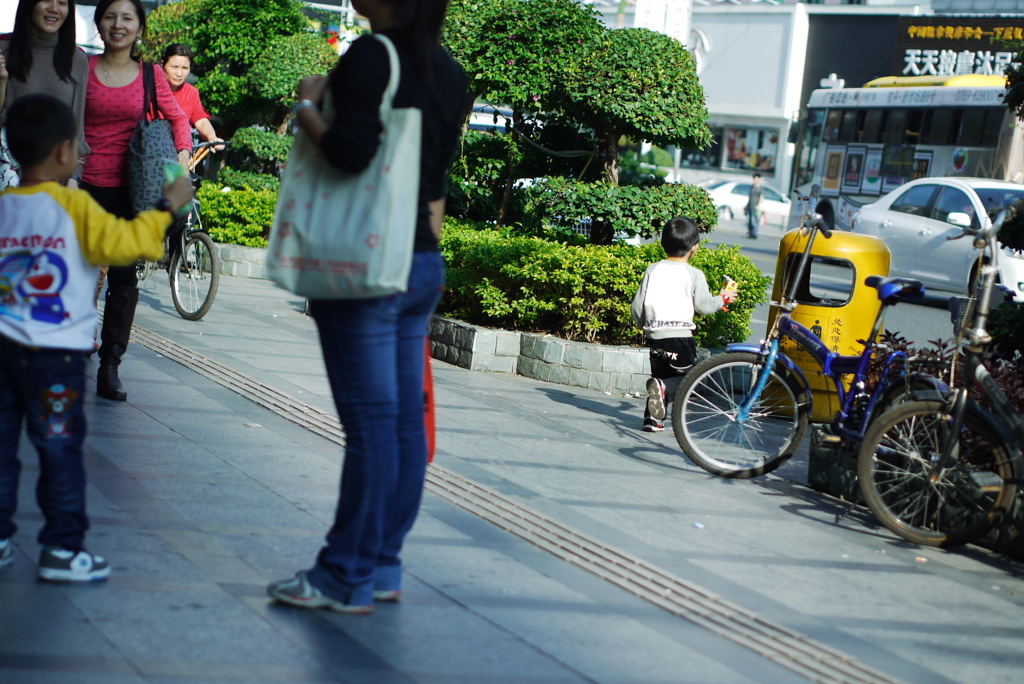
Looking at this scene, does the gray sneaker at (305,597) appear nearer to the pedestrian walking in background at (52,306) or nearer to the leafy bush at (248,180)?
the pedestrian walking in background at (52,306)

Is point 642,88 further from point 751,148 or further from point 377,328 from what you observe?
point 751,148

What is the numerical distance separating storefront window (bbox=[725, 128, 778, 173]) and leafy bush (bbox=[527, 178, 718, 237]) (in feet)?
111

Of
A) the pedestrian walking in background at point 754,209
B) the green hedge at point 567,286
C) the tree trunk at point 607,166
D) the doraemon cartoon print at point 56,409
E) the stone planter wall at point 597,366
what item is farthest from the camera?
the pedestrian walking in background at point 754,209

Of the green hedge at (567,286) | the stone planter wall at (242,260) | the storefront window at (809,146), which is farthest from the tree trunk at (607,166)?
the storefront window at (809,146)

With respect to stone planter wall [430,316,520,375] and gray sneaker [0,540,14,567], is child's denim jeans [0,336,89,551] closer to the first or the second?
gray sneaker [0,540,14,567]

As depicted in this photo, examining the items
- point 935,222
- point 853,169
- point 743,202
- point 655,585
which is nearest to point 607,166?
point 655,585

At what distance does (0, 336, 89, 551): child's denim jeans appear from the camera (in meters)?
3.09

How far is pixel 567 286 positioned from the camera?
307 inches

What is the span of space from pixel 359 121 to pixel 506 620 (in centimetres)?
150

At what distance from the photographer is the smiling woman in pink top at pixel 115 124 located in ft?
17.6

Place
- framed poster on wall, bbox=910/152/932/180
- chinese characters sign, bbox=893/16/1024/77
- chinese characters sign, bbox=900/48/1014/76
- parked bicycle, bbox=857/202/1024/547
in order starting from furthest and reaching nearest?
chinese characters sign, bbox=900/48/1014/76, chinese characters sign, bbox=893/16/1024/77, framed poster on wall, bbox=910/152/932/180, parked bicycle, bbox=857/202/1024/547

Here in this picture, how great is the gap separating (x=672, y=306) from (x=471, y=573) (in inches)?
119

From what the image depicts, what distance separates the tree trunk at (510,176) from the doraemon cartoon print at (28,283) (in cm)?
730

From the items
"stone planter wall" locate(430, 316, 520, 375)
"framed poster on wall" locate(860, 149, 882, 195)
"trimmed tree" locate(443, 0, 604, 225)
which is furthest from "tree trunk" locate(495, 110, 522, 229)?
"framed poster on wall" locate(860, 149, 882, 195)
